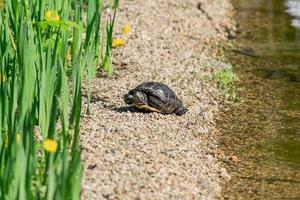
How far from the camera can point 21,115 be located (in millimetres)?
3633

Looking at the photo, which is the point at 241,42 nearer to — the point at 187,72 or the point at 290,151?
the point at 187,72

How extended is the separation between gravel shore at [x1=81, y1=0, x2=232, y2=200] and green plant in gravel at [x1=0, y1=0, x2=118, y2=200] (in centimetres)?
21

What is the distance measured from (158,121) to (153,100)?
0.13 metres

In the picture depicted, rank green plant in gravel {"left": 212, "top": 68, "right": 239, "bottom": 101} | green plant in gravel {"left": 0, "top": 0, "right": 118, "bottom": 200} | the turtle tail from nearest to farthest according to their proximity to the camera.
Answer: green plant in gravel {"left": 0, "top": 0, "right": 118, "bottom": 200} < the turtle tail < green plant in gravel {"left": 212, "top": 68, "right": 239, "bottom": 101}

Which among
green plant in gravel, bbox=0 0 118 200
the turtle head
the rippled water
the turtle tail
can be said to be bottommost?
the turtle tail

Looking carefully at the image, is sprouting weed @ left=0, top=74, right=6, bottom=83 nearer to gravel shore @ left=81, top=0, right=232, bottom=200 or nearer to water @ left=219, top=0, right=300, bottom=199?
gravel shore @ left=81, top=0, right=232, bottom=200

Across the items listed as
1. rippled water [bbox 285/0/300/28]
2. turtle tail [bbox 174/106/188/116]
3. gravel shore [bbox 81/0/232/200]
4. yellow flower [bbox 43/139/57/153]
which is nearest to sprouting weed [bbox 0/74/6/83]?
gravel shore [bbox 81/0/232/200]

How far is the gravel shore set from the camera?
3.96 m

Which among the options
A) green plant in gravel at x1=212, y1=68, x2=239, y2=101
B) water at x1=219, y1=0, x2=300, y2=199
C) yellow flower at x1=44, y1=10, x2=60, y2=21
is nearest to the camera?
water at x1=219, y1=0, x2=300, y2=199

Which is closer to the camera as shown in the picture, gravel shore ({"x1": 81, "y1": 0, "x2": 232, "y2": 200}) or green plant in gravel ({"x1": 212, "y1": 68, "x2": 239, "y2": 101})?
gravel shore ({"x1": 81, "y1": 0, "x2": 232, "y2": 200})

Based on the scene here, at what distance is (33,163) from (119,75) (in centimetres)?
269

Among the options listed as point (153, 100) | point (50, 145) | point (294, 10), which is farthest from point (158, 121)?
point (294, 10)

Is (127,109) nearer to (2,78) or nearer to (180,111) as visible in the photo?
(180,111)

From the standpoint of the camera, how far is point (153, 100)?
4973 mm
